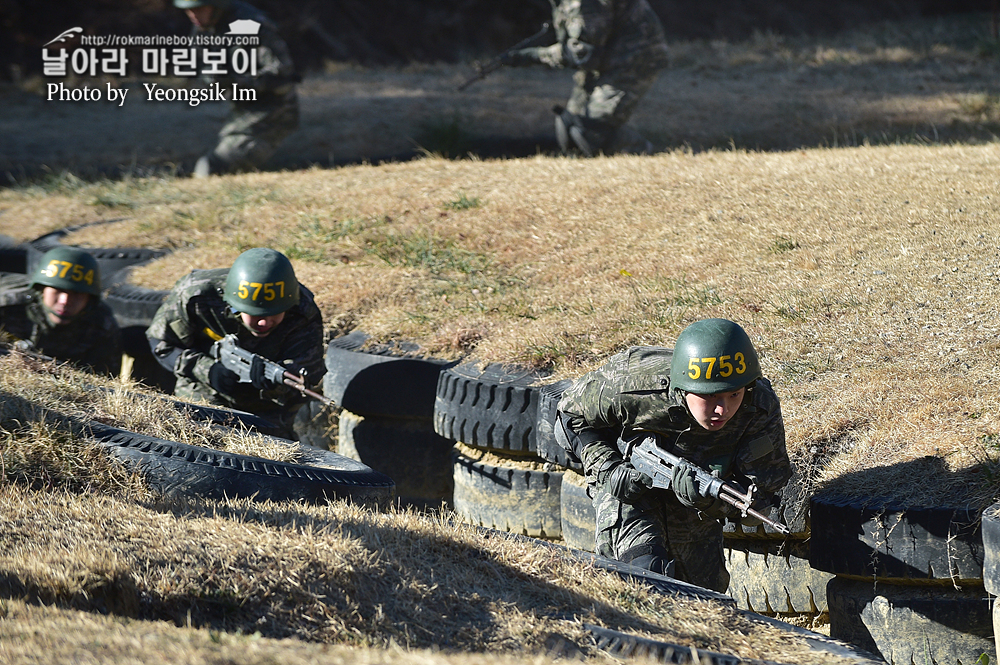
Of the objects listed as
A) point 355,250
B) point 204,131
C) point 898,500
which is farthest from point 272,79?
point 898,500

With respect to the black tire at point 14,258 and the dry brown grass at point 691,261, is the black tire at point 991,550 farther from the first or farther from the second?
the black tire at point 14,258

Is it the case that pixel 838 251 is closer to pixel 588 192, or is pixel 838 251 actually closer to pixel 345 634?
pixel 588 192

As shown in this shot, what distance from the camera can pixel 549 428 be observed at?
5141 millimetres

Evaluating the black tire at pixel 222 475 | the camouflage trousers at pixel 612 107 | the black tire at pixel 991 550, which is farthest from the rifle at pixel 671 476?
the camouflage trousers at pixel 612 107

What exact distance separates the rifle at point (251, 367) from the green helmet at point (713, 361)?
7.64ft

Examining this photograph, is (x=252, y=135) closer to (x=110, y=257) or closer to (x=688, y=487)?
(x=110, y=257)

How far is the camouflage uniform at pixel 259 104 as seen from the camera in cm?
1165

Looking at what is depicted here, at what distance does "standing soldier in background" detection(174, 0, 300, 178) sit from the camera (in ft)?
38.2

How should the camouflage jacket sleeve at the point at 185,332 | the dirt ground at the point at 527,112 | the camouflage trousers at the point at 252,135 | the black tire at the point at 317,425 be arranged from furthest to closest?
the dirt ground at the point at 527,112, the camouflage trousers at the point at 252,135, the black tire at the point at 317,425, the camouflage jacket sleeve at the point at 185,332

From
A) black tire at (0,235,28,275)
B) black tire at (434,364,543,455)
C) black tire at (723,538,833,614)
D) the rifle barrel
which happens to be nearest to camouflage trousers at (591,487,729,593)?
black tire at (723,538,833,614)

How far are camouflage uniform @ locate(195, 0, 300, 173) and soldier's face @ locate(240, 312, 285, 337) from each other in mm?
6102

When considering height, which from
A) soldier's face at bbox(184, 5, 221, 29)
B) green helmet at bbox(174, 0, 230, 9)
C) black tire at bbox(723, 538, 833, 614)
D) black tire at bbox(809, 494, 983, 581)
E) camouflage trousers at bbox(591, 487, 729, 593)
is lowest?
black tire at bbox(723, 538, 833, 614)

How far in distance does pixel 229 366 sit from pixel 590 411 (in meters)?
2.52

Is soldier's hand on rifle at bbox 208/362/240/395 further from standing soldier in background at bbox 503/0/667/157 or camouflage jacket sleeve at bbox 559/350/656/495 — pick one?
standing soldier in background at bbox 503/0/667/157
